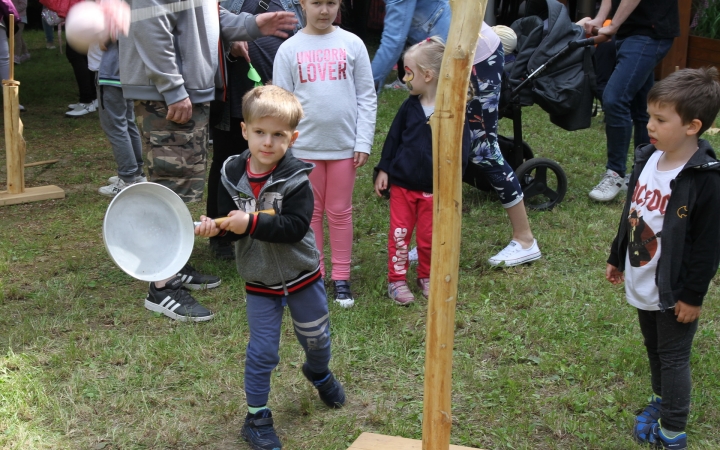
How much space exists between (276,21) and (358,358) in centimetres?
178

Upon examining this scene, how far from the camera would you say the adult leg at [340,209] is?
3.92 metres

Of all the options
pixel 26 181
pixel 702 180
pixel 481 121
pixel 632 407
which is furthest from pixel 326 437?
pixel 26 181

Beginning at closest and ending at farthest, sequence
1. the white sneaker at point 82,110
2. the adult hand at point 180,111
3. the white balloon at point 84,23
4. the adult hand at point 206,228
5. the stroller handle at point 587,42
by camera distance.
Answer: the adult hand at point 206,228 → the white balloon at point 84,23 → the adult hand at point 180,111 → the stroller handle at point 587,42 → the white sneaker at point 82,110

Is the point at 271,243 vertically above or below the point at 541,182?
above

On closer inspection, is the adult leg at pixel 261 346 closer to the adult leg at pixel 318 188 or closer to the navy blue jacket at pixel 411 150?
the adult leg at pixel 318 188

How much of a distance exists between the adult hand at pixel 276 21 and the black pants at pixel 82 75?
6076mm

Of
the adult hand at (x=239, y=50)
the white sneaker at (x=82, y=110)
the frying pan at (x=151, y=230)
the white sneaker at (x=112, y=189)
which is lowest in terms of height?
the white sneaker at (x=82, y=110)

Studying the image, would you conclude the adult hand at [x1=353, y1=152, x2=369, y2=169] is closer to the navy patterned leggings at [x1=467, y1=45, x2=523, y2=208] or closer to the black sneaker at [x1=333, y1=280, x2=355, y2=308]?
the black sneaker at [x1=333, y1=280, x2=355, y2=308]

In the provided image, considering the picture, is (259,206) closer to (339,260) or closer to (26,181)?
(339,260)

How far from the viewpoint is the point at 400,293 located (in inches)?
159

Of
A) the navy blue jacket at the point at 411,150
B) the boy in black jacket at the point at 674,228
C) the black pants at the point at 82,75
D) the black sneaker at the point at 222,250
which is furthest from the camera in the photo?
the black pants at the point at 82,75

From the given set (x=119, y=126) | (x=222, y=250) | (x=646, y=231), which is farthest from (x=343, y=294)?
(x=119, y=126)

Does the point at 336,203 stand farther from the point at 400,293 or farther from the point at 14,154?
the point at 14,154

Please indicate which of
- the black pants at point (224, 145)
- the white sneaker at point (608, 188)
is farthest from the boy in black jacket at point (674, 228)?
the white sneaker at point (608, 188)
